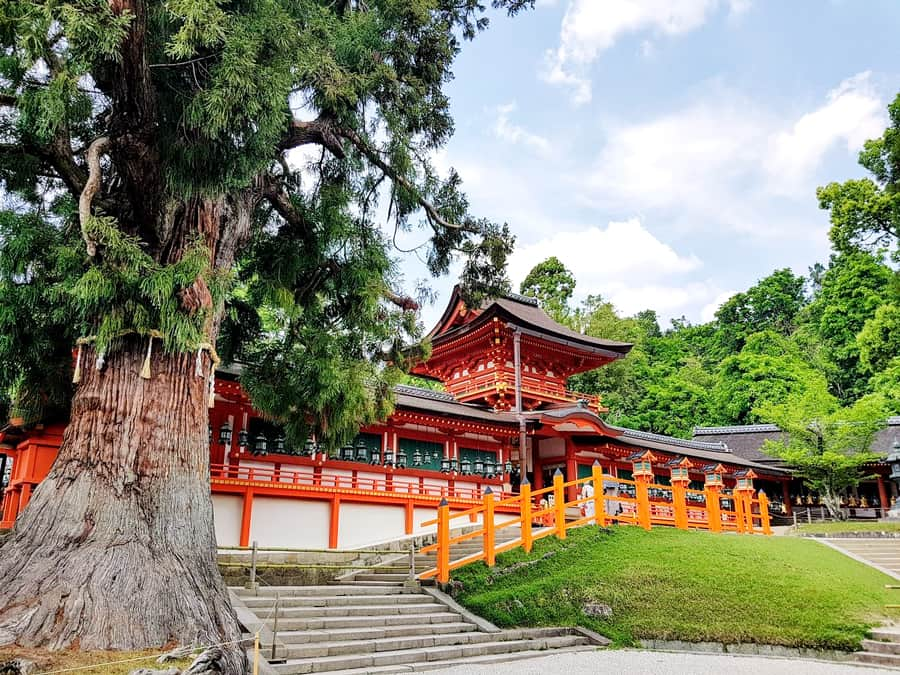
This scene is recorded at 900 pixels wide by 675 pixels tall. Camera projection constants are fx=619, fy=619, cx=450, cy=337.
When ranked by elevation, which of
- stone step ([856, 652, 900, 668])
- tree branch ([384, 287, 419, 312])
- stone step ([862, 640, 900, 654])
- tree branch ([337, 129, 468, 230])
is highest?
tree branch ([337, 129, 468, 230])

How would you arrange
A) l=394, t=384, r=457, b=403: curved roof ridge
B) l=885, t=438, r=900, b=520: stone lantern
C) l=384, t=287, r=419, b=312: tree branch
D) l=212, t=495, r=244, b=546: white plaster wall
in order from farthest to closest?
l=885, t=438, r=900, b=520: stone lantern
l=394, t=384, r=457, b=403: curved roof ridge
l=212, t=495, r=244, b=546: white plaster wall
l=384, t=287, r=419, b=312: tree branch

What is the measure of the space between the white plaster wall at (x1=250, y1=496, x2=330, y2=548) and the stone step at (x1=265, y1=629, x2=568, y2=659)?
18.4 feet

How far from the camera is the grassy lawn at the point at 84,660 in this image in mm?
4309

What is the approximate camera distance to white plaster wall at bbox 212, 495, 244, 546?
12125mm

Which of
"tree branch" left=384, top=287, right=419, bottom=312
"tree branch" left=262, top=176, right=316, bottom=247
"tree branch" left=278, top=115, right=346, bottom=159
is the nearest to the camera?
"tree branch" left=278, top=115, right=346, bottom=159

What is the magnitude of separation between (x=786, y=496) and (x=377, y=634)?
942 inches

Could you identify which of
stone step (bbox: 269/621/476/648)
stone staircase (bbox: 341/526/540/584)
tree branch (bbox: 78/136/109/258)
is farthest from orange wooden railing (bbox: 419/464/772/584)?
tree branch (bbox: 78/136/109/258)

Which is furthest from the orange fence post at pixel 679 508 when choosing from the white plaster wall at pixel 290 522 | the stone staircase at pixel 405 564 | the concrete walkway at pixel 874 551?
the white plaster wall at pixel 290 522

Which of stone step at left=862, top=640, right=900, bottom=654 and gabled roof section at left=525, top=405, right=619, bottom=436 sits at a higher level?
gabled roof section at left=525, top=405, right=619, bottom=436

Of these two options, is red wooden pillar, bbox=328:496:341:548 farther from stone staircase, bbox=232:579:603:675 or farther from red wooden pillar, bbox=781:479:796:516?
red wooden pillar, bbox=781:479:796:516

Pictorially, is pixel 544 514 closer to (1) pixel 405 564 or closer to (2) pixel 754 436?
(1) pixel 405 564

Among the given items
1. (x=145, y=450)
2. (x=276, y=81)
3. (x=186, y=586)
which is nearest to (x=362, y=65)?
(x=276, y=81)

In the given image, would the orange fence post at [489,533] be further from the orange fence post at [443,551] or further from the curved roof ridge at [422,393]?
the curved roof ridge at [422,393]

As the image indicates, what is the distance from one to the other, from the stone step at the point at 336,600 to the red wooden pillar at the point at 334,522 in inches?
159
